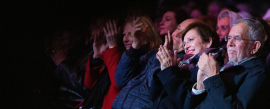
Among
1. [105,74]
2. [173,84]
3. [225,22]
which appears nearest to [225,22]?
[225,22]

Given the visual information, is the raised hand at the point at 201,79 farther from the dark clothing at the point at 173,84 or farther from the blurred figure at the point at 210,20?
the blurred figure at the point at 210,20

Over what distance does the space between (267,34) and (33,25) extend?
10.1ft

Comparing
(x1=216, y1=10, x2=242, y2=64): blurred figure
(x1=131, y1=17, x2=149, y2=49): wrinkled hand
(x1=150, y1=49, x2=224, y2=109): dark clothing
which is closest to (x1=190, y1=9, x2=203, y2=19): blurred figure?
(x1=216, y1=10, x2=242, y2=64): blurred figure

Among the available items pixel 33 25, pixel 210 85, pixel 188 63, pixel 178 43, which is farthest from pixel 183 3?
pixel 33 25

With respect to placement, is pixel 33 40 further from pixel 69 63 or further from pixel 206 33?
pixel 206 33

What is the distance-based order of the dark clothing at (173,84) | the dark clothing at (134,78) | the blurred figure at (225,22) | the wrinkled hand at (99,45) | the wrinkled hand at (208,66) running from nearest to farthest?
the wrinkled hand at (208,66)
the dark clothing at (173,84)
the dark clothing at (134,78)
the blurred figure at (225,22)
the wrinkled hand at (99,45)

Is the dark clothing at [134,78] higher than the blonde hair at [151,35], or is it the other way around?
the blonde hair at [151,35]

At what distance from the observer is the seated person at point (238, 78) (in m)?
1.31

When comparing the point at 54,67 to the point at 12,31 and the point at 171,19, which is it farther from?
the point at 171,19

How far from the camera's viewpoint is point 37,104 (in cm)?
347

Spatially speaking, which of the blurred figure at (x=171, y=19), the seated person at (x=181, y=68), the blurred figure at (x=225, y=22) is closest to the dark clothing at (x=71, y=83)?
the blurred figure at (x=171, y=19)

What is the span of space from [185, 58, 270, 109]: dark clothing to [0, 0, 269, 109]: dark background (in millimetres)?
2182

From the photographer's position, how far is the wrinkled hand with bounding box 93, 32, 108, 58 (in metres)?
3.05

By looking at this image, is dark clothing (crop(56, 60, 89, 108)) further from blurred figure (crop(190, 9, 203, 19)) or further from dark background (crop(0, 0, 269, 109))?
blurred figure (crop(190, 9, 203, 19))
